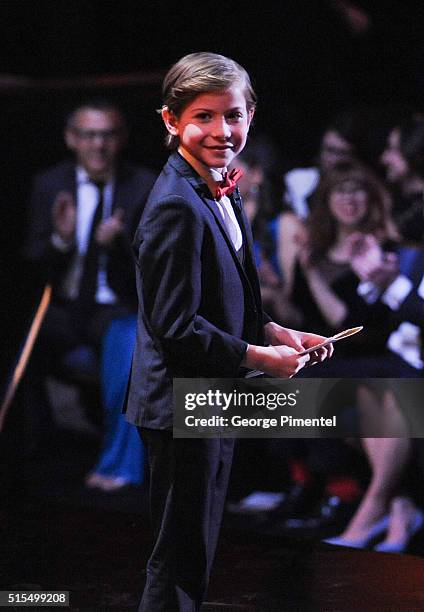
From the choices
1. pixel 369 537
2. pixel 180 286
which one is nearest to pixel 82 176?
pixel 369 537

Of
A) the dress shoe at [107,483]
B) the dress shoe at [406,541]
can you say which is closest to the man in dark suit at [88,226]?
the dress shoe at [107,483]

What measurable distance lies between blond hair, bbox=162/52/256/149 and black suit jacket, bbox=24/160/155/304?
2.06 meters

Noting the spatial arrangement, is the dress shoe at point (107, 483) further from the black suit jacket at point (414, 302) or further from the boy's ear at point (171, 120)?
the boy's ear at point (171, 120)

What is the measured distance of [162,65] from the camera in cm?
470

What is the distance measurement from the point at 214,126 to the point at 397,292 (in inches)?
64.0

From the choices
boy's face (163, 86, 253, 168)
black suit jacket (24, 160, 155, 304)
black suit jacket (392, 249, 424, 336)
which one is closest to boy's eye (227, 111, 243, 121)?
boy's face (163, 86, 253, 168)

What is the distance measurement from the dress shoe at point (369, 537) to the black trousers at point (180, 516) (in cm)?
144

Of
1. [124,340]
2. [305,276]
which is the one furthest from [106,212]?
[305,276]

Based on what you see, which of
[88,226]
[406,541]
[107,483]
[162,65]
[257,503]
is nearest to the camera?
[406,541]

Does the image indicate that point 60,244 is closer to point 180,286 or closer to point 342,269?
point 342,269

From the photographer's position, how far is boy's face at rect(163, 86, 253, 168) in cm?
212

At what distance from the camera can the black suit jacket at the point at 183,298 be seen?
80.4 inches

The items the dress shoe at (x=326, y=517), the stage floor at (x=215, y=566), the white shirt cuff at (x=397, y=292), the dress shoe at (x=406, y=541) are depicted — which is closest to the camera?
the stage floor at (x=215, y=566)

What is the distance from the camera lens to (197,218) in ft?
6.75
